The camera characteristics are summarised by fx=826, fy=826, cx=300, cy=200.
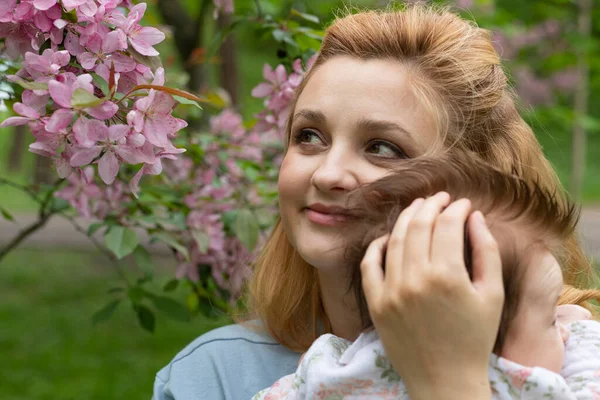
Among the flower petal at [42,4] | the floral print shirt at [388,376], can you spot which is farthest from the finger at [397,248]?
the flower petal at [42,4]

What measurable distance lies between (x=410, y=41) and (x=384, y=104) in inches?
7.3

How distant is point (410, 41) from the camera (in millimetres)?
1635

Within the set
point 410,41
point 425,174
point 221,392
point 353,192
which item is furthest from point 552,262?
point 221,392

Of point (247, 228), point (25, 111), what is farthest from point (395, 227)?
point (247, 228)

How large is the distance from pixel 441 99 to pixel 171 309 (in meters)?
1.36

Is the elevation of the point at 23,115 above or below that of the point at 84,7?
below

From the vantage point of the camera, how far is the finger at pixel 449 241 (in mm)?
1116

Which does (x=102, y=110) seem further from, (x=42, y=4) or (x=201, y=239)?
(x=201, y=239)

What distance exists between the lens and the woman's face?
4.94 feet

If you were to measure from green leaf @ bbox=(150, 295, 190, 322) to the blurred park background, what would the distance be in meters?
0.35

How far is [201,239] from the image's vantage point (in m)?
2.46

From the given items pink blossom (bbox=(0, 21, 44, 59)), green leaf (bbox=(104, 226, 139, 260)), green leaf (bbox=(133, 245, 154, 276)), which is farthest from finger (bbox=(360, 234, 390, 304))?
green leaf (bbox=(133, 245, 154, 276))

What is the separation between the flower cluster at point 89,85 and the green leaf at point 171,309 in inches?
44.1

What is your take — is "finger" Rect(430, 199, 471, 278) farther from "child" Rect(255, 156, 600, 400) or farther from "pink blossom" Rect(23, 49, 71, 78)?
"pink blossom" Rect(23, 49, 71, 78)
